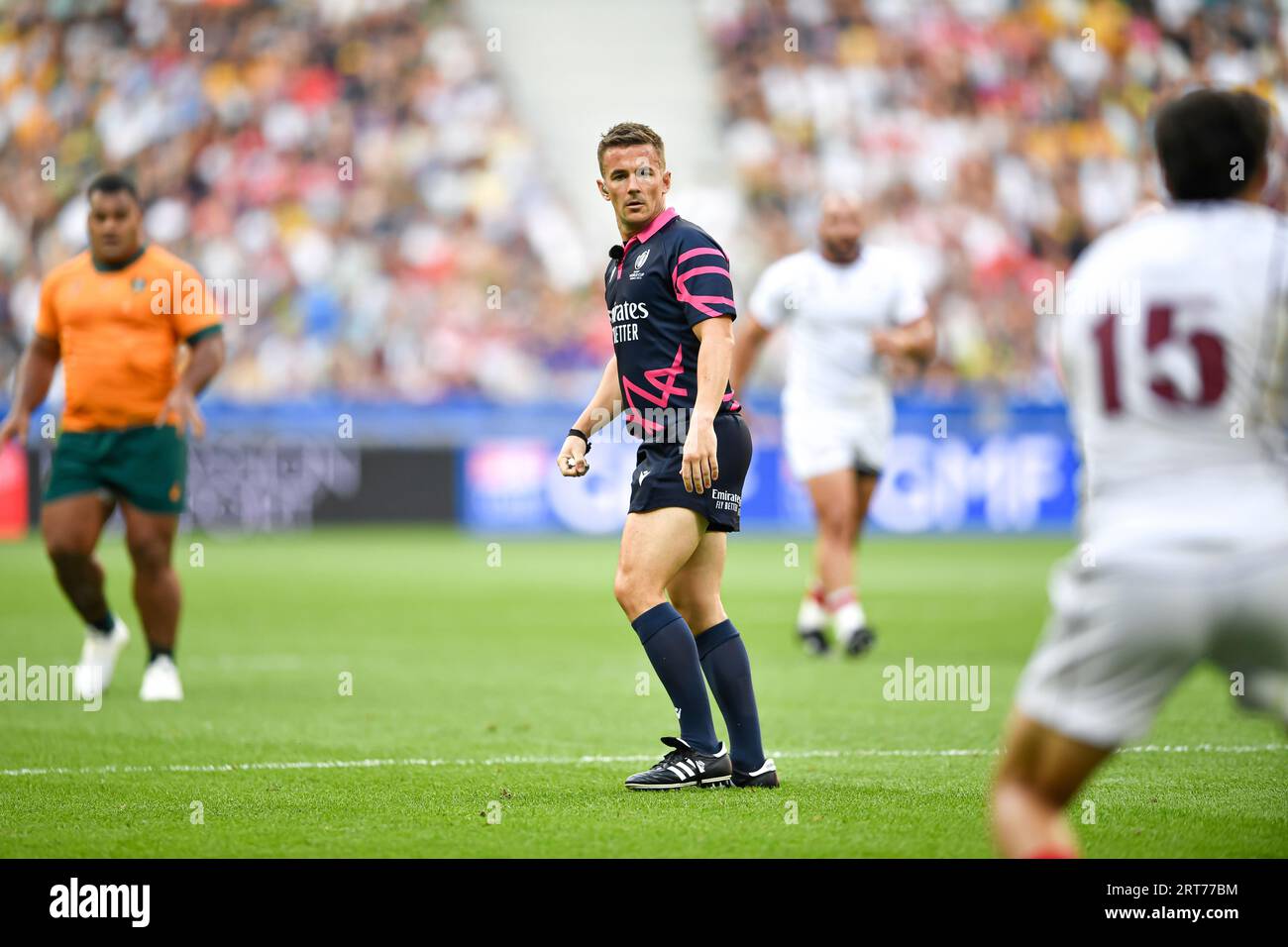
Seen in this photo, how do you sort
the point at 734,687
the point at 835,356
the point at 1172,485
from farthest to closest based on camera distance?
the point at 835,356 < the point at 734,687 < the point at 1172,485

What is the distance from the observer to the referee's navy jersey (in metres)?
6.13

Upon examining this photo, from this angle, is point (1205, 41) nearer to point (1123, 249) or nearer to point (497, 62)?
point (497, 62)

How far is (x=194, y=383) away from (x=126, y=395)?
39 centimetres

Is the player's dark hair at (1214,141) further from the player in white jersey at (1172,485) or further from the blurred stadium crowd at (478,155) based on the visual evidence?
the blurred stadium crowd at (478,155)

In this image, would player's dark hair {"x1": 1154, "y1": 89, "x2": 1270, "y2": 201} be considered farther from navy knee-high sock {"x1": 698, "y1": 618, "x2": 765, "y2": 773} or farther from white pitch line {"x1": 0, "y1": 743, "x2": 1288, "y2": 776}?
white pitch line {"x1": 0, "y1": 743, "x2": 1288, "y2": 776}

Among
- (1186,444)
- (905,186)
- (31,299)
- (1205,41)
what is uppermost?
(1205,41)

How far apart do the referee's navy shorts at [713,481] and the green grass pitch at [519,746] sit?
1.02 metres

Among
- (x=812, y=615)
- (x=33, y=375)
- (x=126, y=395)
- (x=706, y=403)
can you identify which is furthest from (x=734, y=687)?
(x=812, y=615)

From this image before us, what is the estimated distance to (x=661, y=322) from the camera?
20.3 ft

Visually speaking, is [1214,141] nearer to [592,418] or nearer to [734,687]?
[734,687]

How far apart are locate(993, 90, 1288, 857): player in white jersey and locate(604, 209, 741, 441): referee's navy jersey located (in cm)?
264
